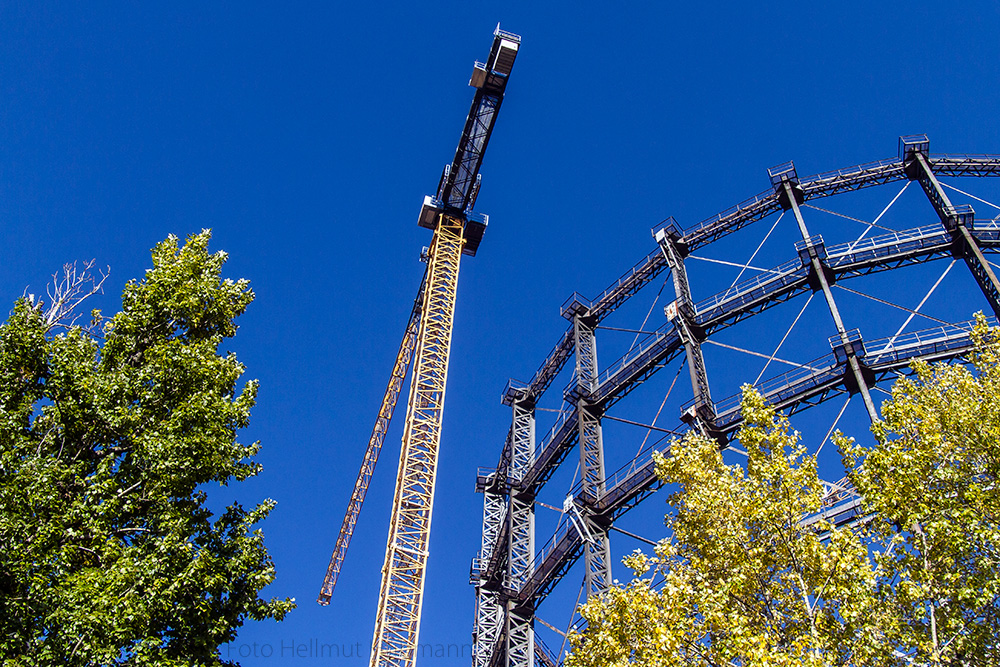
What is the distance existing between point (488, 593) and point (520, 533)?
5.62 meters

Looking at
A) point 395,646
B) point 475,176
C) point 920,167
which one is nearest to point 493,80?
point 475,176

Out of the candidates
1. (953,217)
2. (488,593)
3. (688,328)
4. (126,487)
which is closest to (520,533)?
(488,593)

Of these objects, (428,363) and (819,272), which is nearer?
(819,272)

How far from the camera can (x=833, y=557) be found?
1227cm

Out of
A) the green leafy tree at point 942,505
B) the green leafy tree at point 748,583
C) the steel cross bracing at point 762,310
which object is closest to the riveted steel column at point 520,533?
the steel cross bracing at point 762,310

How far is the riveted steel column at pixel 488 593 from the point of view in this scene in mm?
36781

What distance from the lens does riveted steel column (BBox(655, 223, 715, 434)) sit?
26297mm

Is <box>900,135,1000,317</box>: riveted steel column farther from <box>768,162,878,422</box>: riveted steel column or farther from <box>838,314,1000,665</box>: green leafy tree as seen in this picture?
<box>838,314,1000,665</box>: green leafy tree

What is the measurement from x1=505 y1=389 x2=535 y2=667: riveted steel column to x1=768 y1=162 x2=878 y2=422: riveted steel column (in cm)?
1648

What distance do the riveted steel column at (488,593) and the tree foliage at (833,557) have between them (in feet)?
72.0

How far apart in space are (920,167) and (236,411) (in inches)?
1114

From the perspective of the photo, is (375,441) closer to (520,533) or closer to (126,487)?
(520,533)

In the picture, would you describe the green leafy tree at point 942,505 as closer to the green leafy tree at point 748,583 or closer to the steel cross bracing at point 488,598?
the green leafy tree at point 748,583

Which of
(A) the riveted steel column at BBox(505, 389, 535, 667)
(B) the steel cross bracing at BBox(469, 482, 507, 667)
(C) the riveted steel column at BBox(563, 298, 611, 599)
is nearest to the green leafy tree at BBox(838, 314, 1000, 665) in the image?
(C) the riveted steel column at BBox(563, 298, 611, 599)
